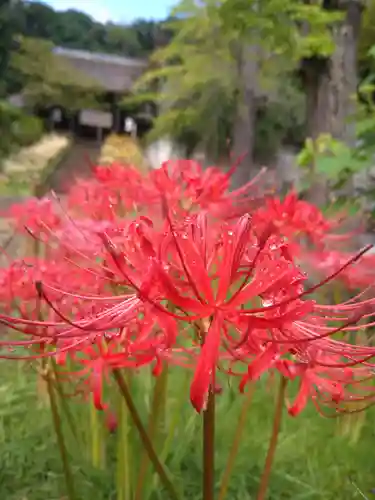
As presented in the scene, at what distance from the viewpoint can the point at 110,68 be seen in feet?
30.9

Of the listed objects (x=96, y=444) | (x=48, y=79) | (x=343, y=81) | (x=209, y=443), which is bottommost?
(x=96, y=444)

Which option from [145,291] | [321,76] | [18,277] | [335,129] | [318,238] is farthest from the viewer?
[321,76]

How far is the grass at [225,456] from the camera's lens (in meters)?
0.88

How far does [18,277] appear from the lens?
0.66 meters

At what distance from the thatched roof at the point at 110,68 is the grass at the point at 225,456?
8.15 metres

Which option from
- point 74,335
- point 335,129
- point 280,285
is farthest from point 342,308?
point 335,129

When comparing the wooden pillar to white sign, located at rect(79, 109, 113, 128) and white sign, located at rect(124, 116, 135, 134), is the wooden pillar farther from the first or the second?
white sign, located at rect(124, 116, 135, 134)

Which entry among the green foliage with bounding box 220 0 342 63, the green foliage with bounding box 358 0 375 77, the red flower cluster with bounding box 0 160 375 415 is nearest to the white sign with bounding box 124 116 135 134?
the green foliage with bounding box 358 0 375 77

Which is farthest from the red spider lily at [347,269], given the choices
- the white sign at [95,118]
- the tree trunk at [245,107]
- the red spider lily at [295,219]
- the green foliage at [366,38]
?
the white sign at [95,118]

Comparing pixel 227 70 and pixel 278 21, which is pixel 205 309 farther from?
pixel 227 70

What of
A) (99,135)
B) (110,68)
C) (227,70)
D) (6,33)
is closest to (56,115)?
(99,135)

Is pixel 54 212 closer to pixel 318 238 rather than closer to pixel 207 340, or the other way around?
pixel 318 238

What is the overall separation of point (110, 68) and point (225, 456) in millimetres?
9063

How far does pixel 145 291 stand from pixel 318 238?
47 cm
